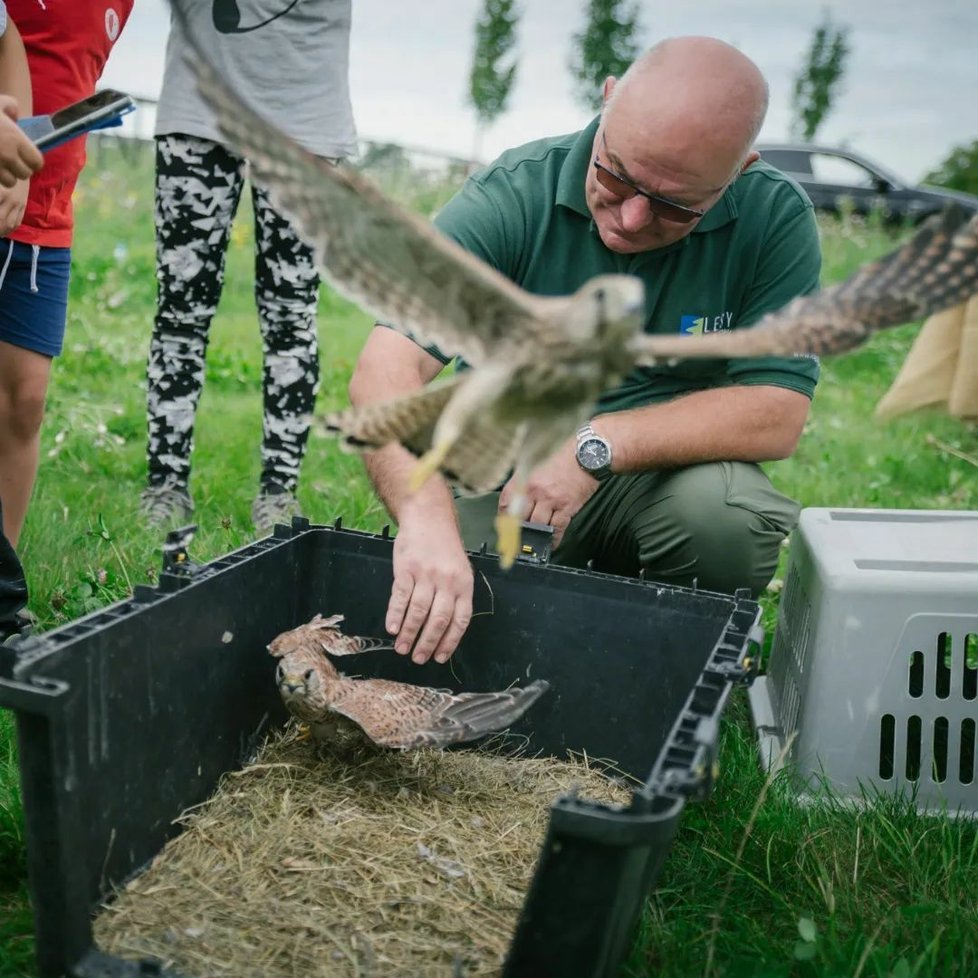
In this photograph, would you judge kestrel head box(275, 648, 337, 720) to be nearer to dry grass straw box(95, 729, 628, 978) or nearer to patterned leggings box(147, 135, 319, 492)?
dry grass straw box(95, 729, 628, 978)

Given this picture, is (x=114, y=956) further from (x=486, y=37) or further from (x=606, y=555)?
(x=486, y=37)

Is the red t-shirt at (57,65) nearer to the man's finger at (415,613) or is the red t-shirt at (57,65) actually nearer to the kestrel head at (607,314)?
the man's finger at (415,613)

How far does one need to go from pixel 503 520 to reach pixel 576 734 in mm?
1346

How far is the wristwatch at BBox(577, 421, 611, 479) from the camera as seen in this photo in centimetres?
271

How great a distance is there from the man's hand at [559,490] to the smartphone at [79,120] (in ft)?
4.00

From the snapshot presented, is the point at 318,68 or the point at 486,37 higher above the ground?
the point at 486,37

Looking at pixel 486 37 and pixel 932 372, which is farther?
pixel 486 37

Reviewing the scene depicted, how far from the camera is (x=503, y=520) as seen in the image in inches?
60.4

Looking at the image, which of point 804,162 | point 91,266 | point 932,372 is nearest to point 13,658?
point 932,372

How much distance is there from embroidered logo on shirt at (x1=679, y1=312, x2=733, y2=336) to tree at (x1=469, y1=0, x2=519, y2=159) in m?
38.4

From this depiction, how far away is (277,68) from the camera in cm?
368

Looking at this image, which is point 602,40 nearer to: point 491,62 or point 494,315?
point 491,62

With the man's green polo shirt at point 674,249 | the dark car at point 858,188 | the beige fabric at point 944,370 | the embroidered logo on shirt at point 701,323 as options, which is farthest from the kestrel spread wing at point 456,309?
the dark car at point 858,188

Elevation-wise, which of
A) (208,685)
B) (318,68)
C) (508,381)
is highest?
(318,68)
